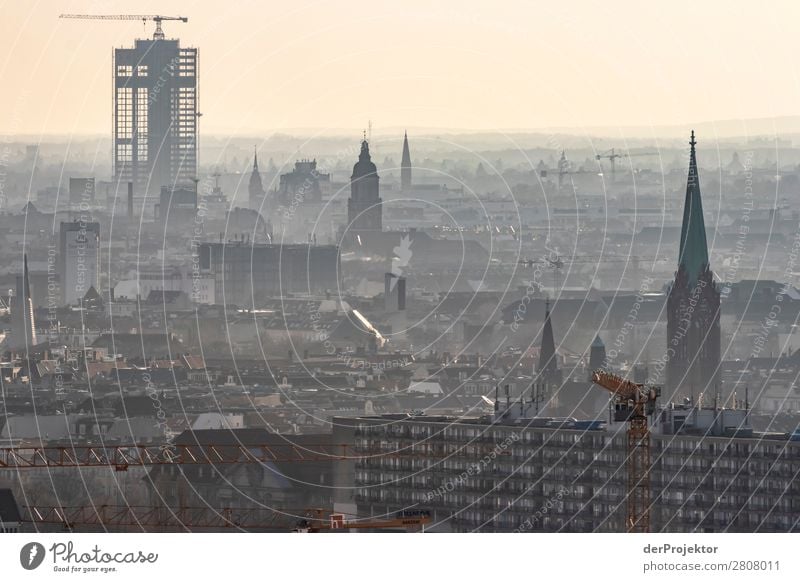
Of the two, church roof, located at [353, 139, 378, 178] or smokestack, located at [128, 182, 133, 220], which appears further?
smokestack, located at [128, 182, 133, 220]

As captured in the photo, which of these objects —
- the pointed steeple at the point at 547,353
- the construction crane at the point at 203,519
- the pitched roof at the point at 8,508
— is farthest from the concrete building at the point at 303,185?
the pitched roof at the point at 8,508

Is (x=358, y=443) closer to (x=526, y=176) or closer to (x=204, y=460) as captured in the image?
(x=204, y=460)

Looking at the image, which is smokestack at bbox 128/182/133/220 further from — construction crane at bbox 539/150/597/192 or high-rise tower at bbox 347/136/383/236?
construction crane at bbox 539/150/597/192

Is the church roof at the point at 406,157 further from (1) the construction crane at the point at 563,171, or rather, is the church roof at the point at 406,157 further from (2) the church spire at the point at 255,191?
(2) the church spire at the point at 255,191

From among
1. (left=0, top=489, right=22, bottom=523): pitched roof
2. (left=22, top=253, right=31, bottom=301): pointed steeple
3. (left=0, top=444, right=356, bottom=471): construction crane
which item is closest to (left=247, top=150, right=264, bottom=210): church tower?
(left=22, top=253, right=31, bottom=301): pointed steeple

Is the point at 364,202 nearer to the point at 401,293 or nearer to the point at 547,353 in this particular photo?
the point at 401,293

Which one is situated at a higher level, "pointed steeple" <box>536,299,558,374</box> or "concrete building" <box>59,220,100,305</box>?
"concrete building" <box>59,220,100,305</box>

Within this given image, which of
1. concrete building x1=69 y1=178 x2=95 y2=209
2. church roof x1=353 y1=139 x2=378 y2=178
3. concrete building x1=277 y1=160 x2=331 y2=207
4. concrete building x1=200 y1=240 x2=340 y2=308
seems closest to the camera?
church roof x1=353 y1=139 x2=378 y2=178
